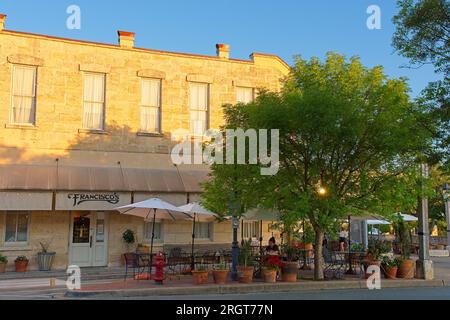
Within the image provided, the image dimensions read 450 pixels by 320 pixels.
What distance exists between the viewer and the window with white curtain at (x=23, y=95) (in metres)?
17.9

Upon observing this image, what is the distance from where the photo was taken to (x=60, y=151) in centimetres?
1816

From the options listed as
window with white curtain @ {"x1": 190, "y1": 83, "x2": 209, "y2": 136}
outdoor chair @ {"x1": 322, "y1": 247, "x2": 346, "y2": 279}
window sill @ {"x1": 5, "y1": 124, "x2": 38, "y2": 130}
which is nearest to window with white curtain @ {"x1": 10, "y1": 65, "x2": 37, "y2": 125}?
window sill @ {"x1": 5, "y1": 124, "x2": 38, "y2": 130}

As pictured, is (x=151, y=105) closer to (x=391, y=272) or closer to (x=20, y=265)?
(x=20, y=265)

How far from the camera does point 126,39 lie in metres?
19.8

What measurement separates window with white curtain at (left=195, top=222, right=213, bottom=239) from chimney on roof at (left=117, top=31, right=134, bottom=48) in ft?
25.8

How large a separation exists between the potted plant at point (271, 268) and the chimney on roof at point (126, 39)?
10.6 meters

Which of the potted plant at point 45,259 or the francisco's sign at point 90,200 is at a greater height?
the francisco's sign at point 90,200

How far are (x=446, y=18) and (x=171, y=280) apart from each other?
10.3m

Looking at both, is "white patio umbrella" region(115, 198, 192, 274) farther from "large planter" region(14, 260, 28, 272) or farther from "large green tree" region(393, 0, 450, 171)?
"large green tree" region(393, 0, 450, 171)

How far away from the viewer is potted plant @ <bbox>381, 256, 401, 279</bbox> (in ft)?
52.1

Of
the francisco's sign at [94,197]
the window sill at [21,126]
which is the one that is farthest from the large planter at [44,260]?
the window sill at [21,126]

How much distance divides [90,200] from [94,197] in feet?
0.61

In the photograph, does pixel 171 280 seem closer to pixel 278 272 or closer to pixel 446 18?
pixel 278 272

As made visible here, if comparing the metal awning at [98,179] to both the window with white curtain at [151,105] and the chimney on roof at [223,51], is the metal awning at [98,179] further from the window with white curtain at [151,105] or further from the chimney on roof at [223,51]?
the chimney on roof at [223,51]
